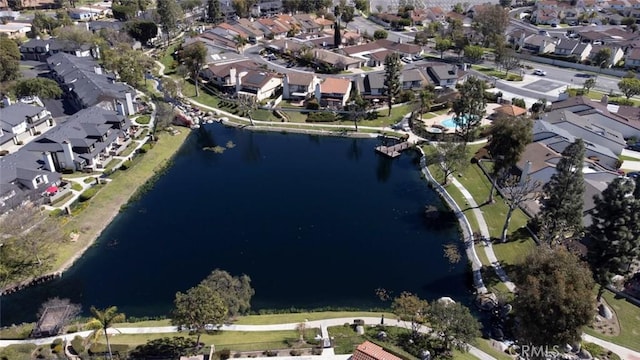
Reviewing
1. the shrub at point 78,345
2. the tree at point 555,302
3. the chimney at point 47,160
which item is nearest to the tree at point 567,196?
the tree at point 555,302

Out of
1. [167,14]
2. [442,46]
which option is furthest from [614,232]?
[167,14]

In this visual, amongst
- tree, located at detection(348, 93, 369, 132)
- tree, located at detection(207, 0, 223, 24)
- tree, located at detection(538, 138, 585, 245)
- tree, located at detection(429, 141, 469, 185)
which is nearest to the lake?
tree, located at detection(429, 141, 469, 185)

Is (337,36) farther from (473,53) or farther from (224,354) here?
(224,354)

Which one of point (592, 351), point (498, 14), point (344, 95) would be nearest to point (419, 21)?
point (498, 14)

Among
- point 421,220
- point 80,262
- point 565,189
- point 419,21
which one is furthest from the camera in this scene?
point 419,21

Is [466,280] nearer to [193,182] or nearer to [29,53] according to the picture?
[193,182]

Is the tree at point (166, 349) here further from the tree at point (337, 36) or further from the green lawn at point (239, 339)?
the tree at point (337, 36)
